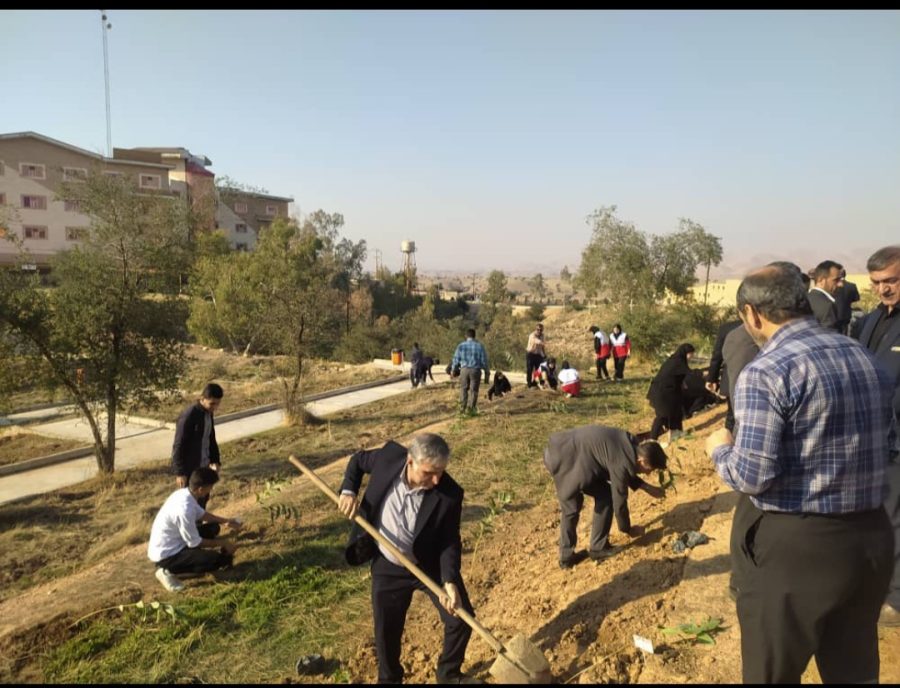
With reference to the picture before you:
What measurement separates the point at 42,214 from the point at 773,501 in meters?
41.3

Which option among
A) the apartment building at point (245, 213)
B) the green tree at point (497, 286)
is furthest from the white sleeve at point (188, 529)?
the green tree at point (497, 286)

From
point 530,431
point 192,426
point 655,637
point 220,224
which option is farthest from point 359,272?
point 655,637

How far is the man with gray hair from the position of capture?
76.5 inches

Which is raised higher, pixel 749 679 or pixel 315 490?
pixel 749 679

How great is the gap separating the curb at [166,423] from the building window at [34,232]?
2822cm

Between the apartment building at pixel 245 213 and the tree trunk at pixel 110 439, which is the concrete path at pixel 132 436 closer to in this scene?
the tree trunk at pixel 110 439

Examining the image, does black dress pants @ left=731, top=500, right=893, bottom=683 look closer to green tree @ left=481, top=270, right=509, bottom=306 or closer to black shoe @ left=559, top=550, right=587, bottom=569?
black shoe @ left=559, top=550, right=587, bottom=569

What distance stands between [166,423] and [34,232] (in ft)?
96.3

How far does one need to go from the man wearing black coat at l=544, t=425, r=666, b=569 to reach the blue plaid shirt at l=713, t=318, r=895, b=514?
233 centimetres

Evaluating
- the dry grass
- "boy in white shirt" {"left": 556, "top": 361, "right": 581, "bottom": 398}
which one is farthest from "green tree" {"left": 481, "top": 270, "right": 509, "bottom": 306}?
the dry grass

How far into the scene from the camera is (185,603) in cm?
457

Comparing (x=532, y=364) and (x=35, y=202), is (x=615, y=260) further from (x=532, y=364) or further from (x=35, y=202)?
(x=35, y=202)

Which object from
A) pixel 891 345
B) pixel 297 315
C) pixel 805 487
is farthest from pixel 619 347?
pixel 805 487

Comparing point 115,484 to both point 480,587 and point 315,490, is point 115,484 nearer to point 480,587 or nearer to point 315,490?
point 315,490
